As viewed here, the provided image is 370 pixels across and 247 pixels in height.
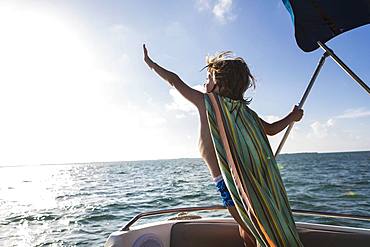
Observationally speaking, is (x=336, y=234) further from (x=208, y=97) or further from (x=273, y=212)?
(x=208, y=97)

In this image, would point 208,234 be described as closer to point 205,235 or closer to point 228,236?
point 205,235

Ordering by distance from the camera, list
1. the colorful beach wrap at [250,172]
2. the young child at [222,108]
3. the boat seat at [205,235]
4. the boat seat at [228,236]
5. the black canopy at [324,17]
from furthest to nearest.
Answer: the boat seat at [205,235] < the boat seat at [228,236] < the black canopy at [324,17] < the young child at [222,108] < the colorful beach wrap at [250,172]

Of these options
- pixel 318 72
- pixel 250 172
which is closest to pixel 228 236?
pixel 250 172

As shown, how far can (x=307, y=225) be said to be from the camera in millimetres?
2527

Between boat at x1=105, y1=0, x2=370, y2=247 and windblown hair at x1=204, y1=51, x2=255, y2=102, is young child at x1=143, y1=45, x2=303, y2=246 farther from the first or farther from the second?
boat at x1=105, y1=0, x2=370, y2=247

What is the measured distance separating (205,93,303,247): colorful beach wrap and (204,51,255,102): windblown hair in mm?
73

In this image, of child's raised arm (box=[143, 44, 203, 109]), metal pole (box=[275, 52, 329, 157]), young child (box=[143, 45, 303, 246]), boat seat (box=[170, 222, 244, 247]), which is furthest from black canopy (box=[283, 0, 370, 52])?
boat seat (box=[170, 222, 244, 247])

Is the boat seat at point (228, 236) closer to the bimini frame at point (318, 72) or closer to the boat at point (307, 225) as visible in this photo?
the boat at point (307, 225)

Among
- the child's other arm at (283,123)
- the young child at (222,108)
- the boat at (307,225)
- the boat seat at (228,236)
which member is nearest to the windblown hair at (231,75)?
the young child at (222,108)

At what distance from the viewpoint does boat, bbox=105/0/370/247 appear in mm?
2154

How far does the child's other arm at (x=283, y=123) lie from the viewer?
2.09m

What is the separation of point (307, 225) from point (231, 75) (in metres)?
1.42

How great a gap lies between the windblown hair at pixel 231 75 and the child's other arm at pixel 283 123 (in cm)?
33

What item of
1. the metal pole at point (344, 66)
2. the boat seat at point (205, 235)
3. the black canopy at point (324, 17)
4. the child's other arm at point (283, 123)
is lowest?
the boat seat at point (205, 235)
